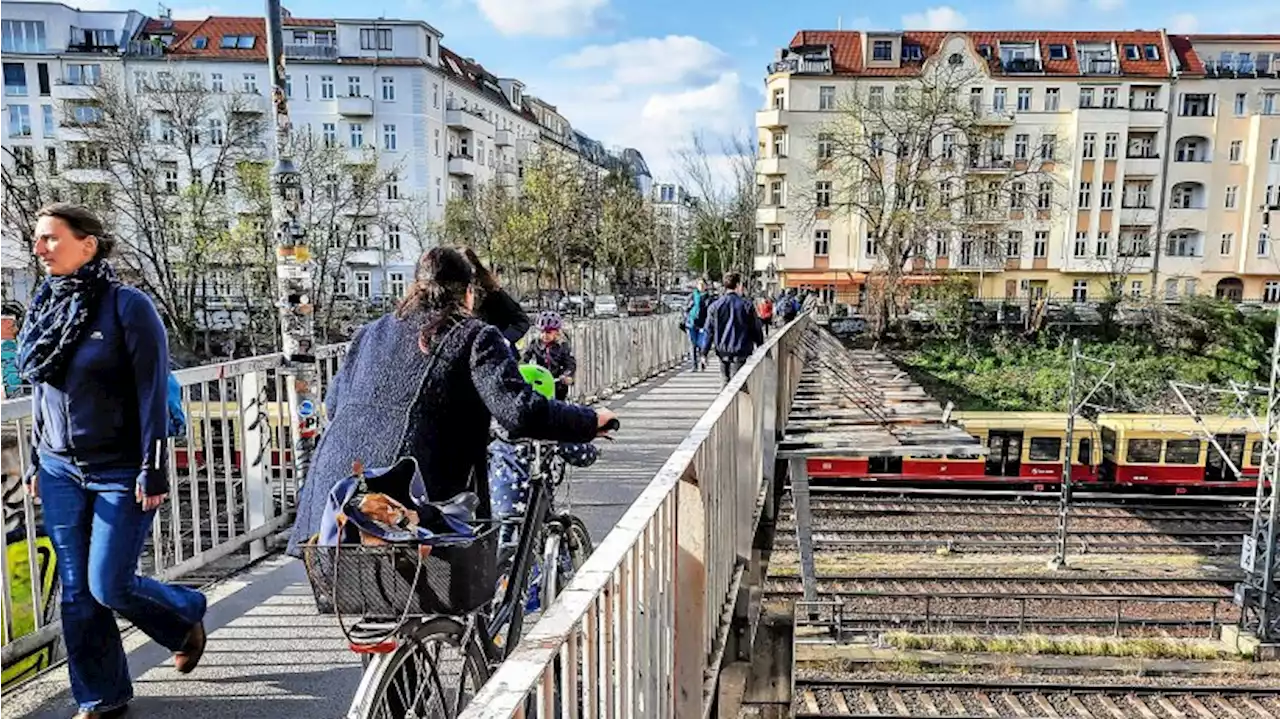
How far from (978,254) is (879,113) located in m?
10.7

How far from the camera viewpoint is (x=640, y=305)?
50.1 metres

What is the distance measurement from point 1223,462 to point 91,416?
2940 centimetres

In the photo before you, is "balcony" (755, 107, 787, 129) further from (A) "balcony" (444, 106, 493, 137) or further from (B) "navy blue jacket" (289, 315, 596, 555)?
(B) "navy blue jacket" (289, 315, 596, 555)

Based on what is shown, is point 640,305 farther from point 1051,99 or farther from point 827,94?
point 1051,99

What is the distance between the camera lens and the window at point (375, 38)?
4650cm

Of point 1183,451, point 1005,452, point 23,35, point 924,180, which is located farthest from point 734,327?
point 23,35

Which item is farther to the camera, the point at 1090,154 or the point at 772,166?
the point at 772,166

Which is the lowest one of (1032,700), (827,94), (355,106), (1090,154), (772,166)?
(1032,700)

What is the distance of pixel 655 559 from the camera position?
2229mm

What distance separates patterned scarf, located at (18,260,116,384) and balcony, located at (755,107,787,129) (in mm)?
47870

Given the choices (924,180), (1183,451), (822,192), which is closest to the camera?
(1183,451)

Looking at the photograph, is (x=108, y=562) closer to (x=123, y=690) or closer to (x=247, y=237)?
(x=123, y=690)

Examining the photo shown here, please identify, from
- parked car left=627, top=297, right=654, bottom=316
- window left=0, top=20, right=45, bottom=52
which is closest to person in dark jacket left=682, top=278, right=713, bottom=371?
parked car left=627, top=297, right=654, bottom=316

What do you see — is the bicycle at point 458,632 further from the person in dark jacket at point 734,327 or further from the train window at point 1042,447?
the train window at point 1042,447
